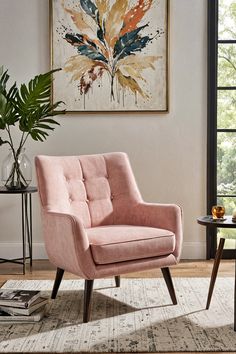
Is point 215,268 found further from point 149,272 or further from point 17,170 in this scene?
point 17,170

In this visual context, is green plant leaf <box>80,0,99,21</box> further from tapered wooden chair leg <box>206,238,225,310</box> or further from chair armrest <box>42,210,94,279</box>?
tapered wooden chair leg <box>206,238,225,310</box>

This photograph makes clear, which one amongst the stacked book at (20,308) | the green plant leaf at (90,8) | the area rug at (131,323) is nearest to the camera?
the area rug at (131,323)

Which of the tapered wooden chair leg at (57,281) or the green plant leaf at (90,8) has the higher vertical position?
the green plant leaf at (90,8)

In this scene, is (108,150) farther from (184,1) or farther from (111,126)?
(184,1)

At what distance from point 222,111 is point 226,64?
382 millimetres

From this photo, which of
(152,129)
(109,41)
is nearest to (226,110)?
(152,129)

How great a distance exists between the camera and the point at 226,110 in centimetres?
521

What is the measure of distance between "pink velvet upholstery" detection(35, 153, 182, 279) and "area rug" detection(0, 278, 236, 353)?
0.26m

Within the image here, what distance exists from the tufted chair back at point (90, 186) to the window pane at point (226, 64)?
1.33 m

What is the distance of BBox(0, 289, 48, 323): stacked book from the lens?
11.2 ft

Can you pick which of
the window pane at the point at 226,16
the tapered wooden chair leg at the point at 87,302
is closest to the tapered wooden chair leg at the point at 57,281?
the tapered wooden chair leg at the point at 87,302

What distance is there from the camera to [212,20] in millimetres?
5090

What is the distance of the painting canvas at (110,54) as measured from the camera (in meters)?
5.11

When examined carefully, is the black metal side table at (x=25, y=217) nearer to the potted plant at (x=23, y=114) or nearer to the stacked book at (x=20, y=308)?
the potted plant at (x=23, y=114)
